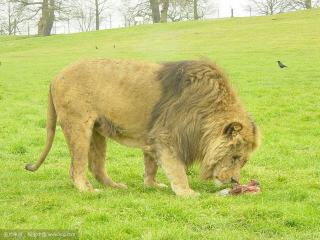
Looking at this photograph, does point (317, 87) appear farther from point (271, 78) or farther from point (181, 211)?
point (181, 211)

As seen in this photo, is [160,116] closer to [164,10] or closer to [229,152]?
[229,152]

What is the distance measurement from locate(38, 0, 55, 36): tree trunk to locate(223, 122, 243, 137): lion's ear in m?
48.2

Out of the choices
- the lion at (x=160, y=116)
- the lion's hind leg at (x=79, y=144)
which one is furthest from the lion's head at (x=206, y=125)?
the lion's hind leg at (x=79, y=144)

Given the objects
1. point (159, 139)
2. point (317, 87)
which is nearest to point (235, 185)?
point (159, 139)

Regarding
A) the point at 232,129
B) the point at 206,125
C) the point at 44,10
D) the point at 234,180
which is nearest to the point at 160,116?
the point at 206,125

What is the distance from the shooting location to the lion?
7.25 meters

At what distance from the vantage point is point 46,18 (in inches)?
2137

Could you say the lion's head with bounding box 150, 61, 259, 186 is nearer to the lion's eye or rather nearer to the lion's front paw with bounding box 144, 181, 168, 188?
the lion's eye

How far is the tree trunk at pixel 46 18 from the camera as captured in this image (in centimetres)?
5291

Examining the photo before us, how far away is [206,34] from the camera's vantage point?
41.7 m

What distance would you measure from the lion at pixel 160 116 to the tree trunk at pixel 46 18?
1850 inches

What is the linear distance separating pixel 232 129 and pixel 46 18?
49.6 m

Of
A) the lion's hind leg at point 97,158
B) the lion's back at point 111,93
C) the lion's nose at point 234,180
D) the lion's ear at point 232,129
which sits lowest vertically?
the lion's nose at point 234,180

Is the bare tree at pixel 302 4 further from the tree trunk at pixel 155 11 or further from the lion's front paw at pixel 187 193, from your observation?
the lion's front paw at pixel 187 193
